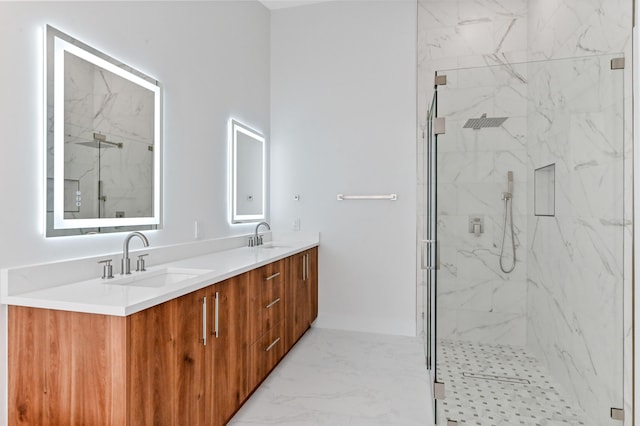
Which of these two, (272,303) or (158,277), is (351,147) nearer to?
(272,303)

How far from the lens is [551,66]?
1.96 meters

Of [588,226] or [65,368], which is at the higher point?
[588,226]

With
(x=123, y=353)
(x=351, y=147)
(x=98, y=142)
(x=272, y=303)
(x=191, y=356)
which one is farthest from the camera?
(x=351, y=147)

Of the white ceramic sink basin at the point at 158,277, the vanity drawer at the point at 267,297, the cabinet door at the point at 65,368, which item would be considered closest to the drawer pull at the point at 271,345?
the vanity drawer at the point at 267,297

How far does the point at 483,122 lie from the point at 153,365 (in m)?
1.94

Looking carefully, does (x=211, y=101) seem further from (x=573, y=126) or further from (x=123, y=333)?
(x=573, y=126)

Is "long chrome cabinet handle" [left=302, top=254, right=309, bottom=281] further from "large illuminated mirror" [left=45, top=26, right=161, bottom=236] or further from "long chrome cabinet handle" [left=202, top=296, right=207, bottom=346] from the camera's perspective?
"long chrome cabinet handle" [left=202, top=296, right=207, bottom=346]

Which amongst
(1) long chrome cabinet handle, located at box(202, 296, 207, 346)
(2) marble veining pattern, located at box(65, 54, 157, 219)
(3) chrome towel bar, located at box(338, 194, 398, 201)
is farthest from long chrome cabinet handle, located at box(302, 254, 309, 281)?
(1) long chrome cabinet handle, located at box(202, 296, 207, 346)

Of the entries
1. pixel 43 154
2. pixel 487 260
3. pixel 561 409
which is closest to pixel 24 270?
pixel 43 154

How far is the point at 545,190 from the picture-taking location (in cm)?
188

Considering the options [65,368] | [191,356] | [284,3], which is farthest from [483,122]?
[284,3]

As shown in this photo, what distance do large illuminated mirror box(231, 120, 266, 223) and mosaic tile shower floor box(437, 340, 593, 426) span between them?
1.84 meters

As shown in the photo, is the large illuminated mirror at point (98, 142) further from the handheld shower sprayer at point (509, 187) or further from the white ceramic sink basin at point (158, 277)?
the handheld shower sprayer at point (509, 187)

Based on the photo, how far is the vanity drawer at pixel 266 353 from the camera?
2195mm
